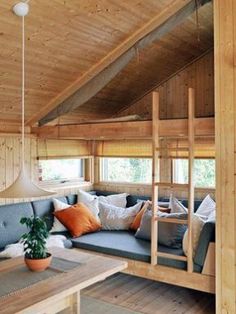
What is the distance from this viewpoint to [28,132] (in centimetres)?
512

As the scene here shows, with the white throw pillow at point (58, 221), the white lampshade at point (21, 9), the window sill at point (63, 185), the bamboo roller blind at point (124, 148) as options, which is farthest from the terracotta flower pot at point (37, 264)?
the bamboo roller blind at point (124, 148)


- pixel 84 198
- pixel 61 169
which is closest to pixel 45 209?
pixel 84 198

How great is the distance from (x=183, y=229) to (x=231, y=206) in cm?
100

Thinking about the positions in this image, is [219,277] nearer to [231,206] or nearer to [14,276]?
[231,206]

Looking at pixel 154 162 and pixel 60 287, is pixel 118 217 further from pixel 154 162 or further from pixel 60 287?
pixel 60 287

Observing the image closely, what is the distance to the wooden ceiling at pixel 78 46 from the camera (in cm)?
332

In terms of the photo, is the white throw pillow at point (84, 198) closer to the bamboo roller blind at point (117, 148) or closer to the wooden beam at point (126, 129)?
the bamboo roller blind at point (117, 148)

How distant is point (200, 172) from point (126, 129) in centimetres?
166

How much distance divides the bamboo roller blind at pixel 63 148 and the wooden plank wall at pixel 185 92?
1.05 metres

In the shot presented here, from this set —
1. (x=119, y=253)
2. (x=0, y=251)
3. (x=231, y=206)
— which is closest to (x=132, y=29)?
(x=231, y=206)

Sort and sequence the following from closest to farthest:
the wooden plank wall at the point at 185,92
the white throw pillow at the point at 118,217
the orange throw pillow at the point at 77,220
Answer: the orange throw pillow at the point at 77,220 < the white throw pillow at the point at 118,217 < the wooden plank wall at the point at 185,92

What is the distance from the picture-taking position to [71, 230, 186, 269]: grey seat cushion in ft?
13.1

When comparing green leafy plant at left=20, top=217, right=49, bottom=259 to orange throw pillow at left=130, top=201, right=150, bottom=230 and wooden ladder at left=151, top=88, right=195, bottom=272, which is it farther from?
orange throw pillow at left=130, top=201, right=150, bottom=230

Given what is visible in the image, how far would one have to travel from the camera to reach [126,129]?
13.9ft
